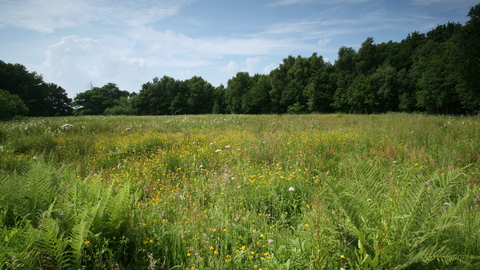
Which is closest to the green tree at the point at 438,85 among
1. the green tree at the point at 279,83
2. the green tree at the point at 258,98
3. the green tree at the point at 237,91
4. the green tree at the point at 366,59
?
the green tree at the point at 366,59

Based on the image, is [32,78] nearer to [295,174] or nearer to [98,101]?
[98,101]

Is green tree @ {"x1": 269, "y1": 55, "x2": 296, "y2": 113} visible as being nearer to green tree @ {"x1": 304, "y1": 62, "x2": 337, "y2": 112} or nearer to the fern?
green tree @ {"x1": 304, "y1": 62, "x2": 337, "y2": 112}

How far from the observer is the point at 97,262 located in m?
2.00

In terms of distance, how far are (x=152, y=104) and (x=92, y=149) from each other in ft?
189

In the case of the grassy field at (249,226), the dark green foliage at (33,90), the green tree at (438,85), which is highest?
the dark green foliage at (33,90)

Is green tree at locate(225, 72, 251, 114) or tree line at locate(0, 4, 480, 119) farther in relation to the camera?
A: green tree at locate(225, 72, 251, 114)

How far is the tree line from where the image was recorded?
93.1 feet

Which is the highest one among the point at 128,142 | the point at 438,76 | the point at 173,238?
the point at 438,76

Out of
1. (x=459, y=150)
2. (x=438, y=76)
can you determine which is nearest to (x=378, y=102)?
(x=438, y=76)

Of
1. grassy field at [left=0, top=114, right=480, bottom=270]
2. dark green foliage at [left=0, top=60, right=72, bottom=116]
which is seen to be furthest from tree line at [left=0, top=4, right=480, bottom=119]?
grassy field at [left=0, top=114, right=480, bottom=270]

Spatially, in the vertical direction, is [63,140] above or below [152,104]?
below

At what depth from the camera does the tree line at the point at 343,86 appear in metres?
28.4

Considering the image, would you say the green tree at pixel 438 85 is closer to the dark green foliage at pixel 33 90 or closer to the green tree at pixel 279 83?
the green tree at pixel 279 83

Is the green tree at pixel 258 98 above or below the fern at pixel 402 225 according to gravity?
above
